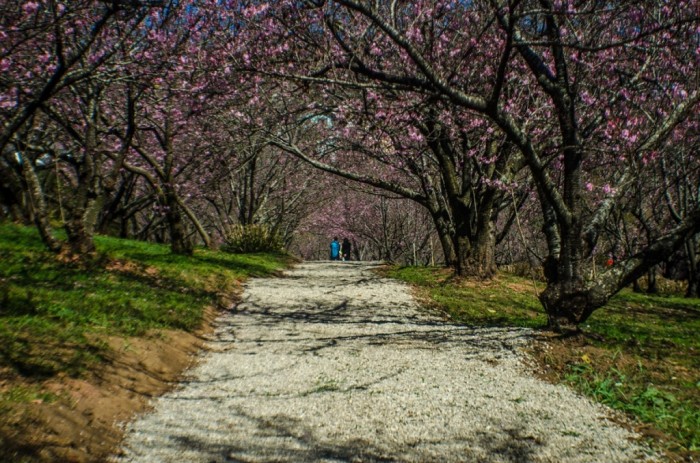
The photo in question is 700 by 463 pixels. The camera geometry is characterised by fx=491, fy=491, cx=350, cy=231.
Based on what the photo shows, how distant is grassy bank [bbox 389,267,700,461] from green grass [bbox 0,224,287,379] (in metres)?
5.33

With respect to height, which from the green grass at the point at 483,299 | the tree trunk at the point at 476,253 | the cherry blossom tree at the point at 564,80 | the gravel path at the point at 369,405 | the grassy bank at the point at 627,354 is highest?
the cherry blossom tree at the point at 564,80

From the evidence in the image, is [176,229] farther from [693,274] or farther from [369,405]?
[693,274]

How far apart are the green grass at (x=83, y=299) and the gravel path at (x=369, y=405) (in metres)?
1.05

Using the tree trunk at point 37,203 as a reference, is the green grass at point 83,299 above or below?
below

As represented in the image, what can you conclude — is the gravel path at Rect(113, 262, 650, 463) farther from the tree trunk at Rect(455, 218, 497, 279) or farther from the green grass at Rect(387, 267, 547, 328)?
the tree trunk at Rect(455, 218, 497, 279)

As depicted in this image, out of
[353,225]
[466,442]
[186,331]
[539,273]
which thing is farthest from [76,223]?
[353,225]

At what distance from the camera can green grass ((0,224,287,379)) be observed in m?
5.17

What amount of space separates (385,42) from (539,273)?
48.9 ft

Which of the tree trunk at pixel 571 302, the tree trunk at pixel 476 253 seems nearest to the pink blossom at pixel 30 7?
the tree trunk at pixel 571 302

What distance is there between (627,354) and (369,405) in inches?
156

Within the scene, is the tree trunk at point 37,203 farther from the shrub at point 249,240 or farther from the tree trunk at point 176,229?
the shrub at point 249,240

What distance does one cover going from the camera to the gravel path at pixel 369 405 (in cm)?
410

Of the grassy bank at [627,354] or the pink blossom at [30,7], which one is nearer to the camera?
the grassy bank at [627,354]

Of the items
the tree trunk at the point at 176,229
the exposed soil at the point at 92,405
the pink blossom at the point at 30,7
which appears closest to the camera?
the exposed soil at the point at 92,405
